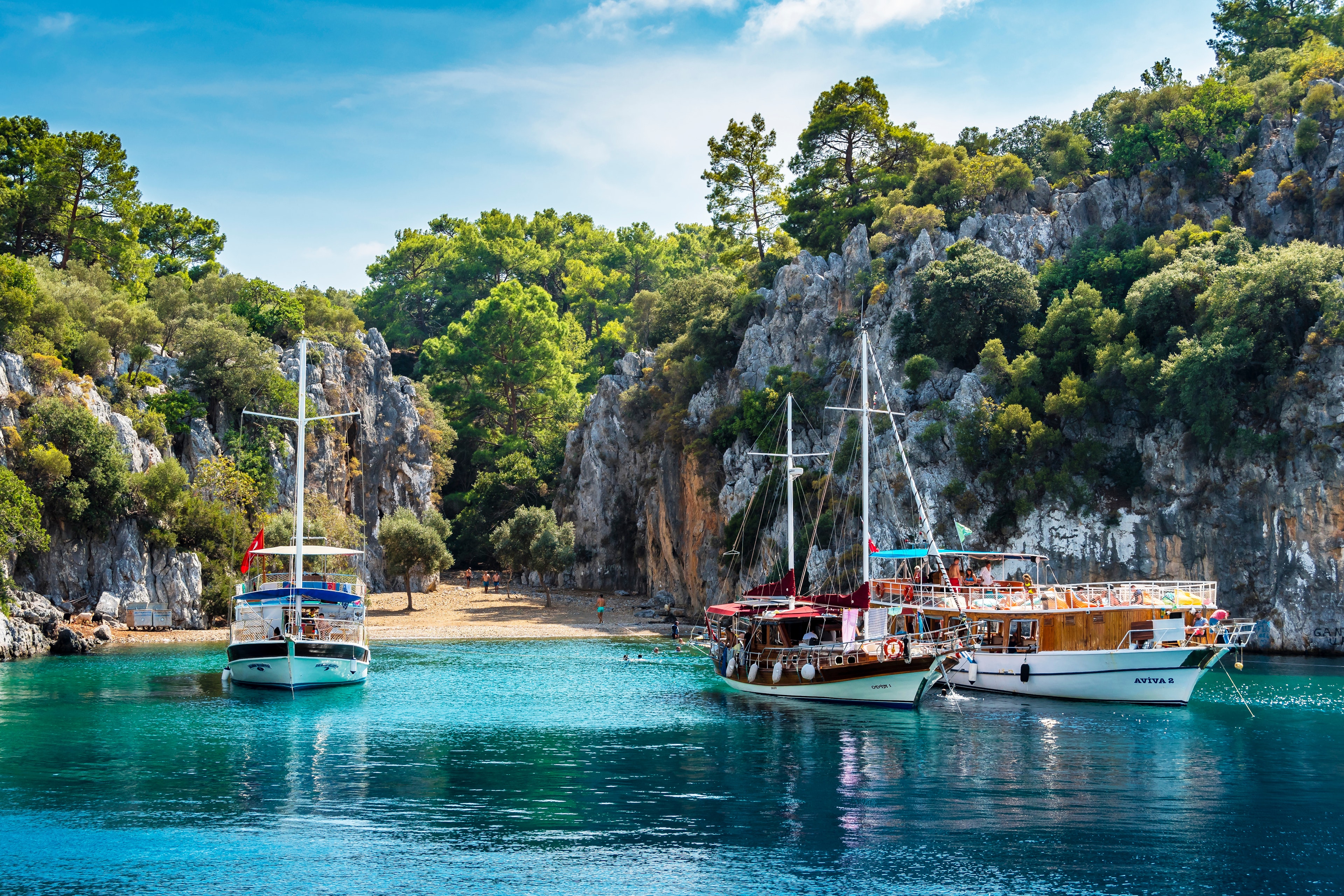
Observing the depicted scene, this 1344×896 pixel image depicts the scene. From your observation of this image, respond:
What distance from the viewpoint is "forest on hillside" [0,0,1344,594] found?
60.3 meters

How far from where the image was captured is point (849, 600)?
42594 millimetres

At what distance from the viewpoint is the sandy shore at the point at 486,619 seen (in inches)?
2648

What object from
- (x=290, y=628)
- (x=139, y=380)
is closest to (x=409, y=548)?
(x=139, y=380)

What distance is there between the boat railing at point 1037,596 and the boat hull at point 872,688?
394 cm

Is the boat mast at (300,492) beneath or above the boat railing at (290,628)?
above

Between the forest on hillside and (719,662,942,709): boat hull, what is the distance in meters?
25.4

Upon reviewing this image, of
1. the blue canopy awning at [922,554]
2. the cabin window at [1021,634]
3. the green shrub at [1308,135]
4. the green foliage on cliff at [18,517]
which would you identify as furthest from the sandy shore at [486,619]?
the green shrub at [1308,135]

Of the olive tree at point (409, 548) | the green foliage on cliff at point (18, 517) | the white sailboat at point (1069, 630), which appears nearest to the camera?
the white sailboat at point (1069, 630)

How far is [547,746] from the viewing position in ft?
103

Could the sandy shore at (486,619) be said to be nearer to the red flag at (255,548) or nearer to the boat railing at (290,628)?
the red flag at (255,548)

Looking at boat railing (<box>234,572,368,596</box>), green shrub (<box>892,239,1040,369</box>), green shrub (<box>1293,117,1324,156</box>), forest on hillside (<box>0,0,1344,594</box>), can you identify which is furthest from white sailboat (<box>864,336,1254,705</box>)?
green shrub (<box>1293,117,1324,156</box>)

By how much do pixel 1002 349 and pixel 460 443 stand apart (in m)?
59.4

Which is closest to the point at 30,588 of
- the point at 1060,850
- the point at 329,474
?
the point at 329,474

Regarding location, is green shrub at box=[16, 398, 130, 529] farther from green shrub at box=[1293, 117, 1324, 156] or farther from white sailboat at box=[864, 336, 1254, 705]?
green shrub at box=[1293, 117, 1324, 156]
